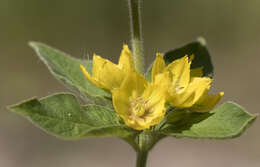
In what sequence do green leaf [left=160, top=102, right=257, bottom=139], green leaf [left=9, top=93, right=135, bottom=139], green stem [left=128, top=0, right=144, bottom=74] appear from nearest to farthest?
green leaf [left=9, top=93, right=135, bottom=139]
green leaf [left=160, top=102, right=257, bottom=139]
green stem [left=128, top=0, right=144, bottom=74]

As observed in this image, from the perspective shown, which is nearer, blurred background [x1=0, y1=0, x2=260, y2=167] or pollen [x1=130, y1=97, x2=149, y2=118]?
pollen [x1=130, y1=97, x2=149, y2=118]

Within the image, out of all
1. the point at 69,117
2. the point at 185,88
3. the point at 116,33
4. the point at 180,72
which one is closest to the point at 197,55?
the point at 180,72

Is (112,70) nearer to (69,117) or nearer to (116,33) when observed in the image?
(69,117)

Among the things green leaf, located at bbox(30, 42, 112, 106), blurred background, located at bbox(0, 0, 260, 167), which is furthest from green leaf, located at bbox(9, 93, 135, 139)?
blurred background, located at bbox(0, 0, 260, 167)

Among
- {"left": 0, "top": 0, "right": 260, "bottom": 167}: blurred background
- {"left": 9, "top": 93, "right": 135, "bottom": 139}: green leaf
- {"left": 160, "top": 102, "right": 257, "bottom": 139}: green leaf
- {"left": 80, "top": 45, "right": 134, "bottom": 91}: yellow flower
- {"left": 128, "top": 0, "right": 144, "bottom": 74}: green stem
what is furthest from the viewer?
{"left": 0, "top": 0, "right": 260, "bottom": 167}: blurred background

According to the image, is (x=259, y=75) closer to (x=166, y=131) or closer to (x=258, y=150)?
(x=258, y=150)

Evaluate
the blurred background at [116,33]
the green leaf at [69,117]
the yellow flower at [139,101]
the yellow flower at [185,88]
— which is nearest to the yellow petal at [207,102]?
the yellow flower at [185,88]

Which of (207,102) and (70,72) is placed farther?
(70,72)

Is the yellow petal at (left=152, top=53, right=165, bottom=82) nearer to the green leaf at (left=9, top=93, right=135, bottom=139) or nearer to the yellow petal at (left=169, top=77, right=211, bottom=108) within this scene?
the yellow petal at (left=169, top=77, right=211, bottom=108)
